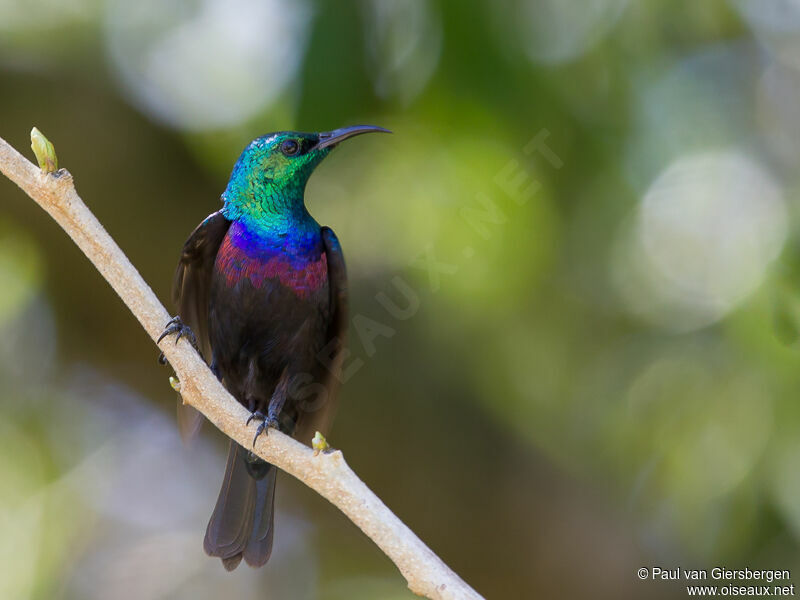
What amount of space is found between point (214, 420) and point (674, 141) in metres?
2.97

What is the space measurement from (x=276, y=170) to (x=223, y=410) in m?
1.15

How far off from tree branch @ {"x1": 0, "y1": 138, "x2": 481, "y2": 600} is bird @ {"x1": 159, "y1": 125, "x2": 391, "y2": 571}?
490 millimetres

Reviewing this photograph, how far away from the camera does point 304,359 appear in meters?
Result: 3.96

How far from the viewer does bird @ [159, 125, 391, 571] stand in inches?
145

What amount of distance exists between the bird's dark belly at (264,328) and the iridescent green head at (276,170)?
0.85 feet

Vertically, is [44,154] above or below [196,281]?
above

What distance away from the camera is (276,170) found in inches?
144

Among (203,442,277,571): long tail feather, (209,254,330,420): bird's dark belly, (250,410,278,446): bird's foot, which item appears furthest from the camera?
(203,442,277,571): long tail feather

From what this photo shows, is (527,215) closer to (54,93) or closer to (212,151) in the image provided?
(212,151)

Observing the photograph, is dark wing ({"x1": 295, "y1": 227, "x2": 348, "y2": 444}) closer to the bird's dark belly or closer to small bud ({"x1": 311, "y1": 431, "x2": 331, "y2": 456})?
the bird's dark belly

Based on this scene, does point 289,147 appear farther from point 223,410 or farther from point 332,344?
point 223,410

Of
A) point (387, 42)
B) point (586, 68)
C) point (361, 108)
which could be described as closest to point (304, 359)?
point (361, 108)

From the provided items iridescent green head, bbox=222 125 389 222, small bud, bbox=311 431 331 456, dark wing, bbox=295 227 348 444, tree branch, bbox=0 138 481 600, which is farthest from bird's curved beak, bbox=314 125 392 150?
small bud, bbox=311 431 331 456

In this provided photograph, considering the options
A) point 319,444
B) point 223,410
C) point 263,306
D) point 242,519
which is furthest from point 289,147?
point 242,519
